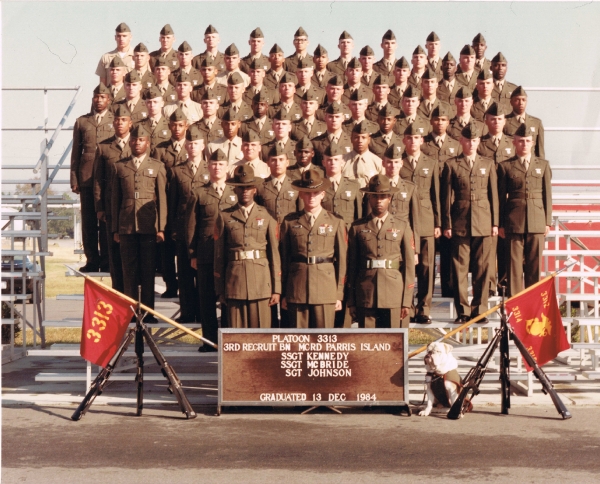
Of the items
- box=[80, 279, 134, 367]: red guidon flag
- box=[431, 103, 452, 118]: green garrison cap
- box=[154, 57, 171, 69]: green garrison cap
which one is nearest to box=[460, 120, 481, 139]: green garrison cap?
box=[431, 103, 452, 118]: green garrison cap

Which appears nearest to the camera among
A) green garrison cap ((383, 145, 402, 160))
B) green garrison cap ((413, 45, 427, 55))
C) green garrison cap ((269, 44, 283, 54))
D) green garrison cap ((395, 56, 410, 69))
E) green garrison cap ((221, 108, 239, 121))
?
green garrison cap ((383, 145, 402, 160))

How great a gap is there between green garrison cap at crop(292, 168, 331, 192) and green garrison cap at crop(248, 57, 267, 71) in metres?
3.84

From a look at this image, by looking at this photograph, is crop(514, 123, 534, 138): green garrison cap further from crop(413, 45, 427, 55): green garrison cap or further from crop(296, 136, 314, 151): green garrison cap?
crop(413, 45, 427, 55): green garrison cap

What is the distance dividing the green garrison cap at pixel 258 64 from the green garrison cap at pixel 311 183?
384 centimetres

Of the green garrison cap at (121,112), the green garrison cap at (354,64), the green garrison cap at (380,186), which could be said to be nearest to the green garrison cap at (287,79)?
the green garrison cap at (354,64)

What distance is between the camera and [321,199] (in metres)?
10.2

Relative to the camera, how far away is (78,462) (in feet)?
25.9

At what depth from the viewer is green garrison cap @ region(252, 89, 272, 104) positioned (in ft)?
40.7

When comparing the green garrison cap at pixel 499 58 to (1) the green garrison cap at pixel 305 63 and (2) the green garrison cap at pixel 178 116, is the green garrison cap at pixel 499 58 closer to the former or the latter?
(1) the green garrison cap at pixel 305 63

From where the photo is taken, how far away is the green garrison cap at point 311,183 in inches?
390

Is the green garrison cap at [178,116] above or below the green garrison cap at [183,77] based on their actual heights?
below

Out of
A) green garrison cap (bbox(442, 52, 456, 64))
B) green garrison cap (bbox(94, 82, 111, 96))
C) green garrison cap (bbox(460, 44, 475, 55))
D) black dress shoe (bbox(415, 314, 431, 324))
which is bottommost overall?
black dress shoe (bbox(415, 314, 431, 324))

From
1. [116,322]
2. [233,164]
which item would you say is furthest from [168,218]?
[116,322]

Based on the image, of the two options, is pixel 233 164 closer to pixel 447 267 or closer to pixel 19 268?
pixel 447 267
